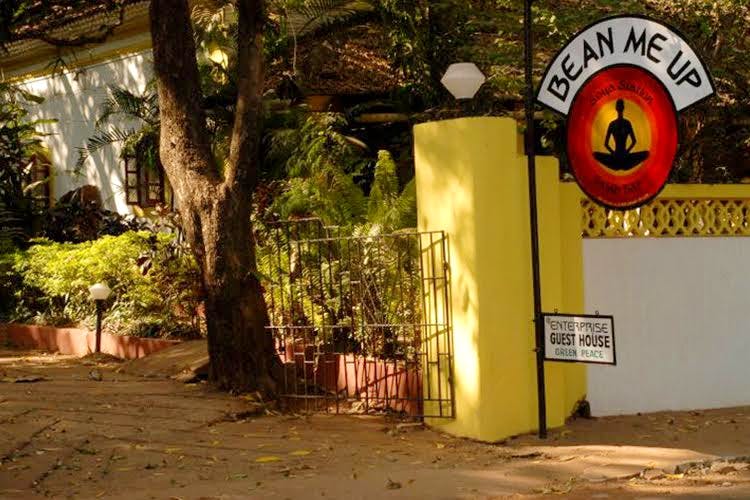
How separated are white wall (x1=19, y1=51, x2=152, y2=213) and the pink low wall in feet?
14.3

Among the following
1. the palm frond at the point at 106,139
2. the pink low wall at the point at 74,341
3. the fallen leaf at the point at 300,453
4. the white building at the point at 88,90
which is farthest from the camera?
the white building at the point at 88,90

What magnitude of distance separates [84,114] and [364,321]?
1094 cm

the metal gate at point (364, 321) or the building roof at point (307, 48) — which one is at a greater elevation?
the building roof at point (307, 48)

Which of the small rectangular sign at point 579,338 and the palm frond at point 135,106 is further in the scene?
the palm frond at point 135,106

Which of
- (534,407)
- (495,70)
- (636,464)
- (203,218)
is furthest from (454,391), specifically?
(495,70)

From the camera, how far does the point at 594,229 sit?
32.1ft

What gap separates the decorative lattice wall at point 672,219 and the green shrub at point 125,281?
4.87 metres

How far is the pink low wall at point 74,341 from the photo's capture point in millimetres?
12359

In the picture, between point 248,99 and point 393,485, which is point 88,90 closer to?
point 248,99

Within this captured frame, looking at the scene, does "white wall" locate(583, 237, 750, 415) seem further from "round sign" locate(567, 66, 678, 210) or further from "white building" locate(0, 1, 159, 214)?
"white building" locate(0, 1, 159, 214)

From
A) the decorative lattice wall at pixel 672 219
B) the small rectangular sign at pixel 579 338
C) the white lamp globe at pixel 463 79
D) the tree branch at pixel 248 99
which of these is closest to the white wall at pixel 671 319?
the decorative lattice wall at pixel 672 219

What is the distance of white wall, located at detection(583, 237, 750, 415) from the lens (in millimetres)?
9805

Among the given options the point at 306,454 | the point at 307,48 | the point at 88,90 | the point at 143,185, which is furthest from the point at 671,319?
the point at 88,90

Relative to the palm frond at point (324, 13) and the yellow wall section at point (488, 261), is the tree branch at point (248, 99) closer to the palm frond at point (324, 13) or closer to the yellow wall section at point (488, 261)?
the yellow wall section at point (488, 261)
